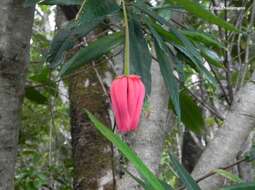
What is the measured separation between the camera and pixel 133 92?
2.29ft

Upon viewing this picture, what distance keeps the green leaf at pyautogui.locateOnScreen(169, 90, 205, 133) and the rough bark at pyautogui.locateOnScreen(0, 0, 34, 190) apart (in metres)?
0.65

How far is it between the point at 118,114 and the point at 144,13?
0.19 metres

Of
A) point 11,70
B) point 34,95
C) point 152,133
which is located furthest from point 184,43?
point 34,95

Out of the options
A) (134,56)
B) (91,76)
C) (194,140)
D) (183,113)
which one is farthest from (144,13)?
(194,140)

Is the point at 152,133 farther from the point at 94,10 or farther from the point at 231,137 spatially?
the point at 94,10

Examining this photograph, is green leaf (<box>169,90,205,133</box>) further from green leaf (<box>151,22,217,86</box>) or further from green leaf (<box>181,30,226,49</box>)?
green leaf (<box>151,22,217,86</box>)

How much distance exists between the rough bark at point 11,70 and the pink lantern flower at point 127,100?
0.25 meters

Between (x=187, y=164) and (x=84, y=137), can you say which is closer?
(x=84, y=137)

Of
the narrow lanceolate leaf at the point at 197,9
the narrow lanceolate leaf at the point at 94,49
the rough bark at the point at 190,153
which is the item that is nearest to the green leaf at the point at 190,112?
the narrow lanceolate leaf at the point at 94,49

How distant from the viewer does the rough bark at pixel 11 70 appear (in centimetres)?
86

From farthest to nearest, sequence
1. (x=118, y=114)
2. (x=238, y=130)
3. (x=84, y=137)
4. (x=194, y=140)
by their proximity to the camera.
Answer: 1. (x=194, y=140)
2. (x=84, y=137)
3. (x=238, y=130)
4. (x=118, y=114)

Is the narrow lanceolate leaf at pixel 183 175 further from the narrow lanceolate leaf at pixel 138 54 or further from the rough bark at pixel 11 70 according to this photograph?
the rough bark at pixel 11 70

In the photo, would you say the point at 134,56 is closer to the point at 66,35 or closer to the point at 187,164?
the point at 66,35

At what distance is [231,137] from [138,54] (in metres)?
0.50
